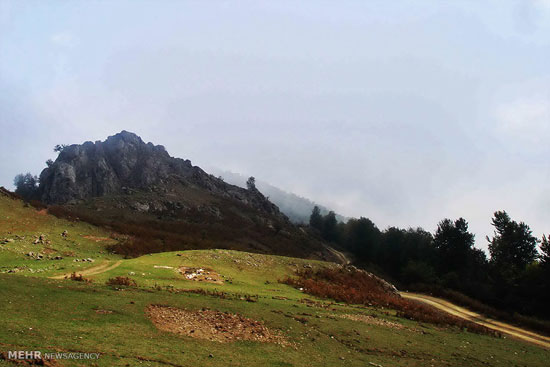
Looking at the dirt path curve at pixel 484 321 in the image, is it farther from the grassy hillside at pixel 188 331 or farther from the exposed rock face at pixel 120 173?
the exposed rock face at pixel 120 173

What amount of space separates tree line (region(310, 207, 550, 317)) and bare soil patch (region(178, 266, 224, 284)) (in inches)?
1968

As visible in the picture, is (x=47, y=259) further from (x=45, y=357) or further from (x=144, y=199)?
(x=144, y=199)

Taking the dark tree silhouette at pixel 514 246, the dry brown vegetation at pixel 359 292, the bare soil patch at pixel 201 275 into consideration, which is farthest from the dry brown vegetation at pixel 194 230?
the dark tree silhouette at pixel 514 246

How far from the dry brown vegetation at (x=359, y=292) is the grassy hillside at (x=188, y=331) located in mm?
2348

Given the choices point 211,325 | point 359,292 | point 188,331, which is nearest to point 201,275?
point 211,325

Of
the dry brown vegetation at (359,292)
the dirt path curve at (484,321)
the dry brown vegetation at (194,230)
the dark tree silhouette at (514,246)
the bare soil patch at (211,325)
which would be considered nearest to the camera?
the bare soil patch at (211,325)

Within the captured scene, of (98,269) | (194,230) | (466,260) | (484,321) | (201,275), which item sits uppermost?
(466,260)

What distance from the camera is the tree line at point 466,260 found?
2270 inches

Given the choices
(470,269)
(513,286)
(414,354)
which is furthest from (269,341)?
(470,269)

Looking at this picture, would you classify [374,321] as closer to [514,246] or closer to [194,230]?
[194,230]

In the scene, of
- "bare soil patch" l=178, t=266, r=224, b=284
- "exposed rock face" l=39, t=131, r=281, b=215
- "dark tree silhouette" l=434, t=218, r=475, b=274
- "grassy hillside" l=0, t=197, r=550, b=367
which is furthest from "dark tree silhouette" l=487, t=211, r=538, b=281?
"exposed rock face" l=39, t=131, r=281, b=215

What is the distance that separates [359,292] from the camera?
40.2 m

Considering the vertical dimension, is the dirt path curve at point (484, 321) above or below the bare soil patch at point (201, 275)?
below

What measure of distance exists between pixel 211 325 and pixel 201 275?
15.2 metres
